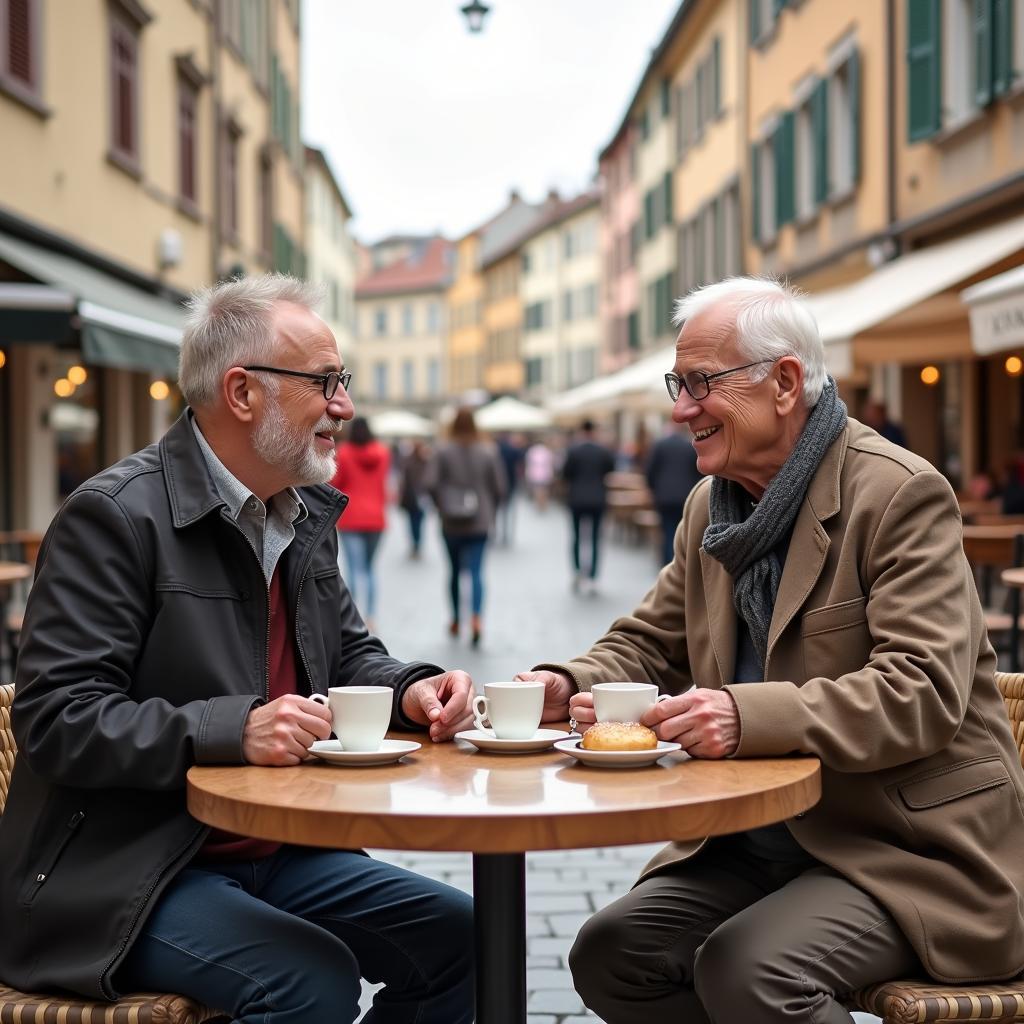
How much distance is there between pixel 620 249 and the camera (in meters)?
54.8

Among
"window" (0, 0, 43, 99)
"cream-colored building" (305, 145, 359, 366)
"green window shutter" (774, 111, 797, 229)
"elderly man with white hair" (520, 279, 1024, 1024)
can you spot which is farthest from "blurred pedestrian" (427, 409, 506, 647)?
"cream-colored building" (305, 145, 359, 366)

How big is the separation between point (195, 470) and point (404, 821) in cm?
103

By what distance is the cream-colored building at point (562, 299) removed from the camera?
66.8m

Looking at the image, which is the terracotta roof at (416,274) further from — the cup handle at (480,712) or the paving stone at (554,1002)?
the cup handle at (480,712)

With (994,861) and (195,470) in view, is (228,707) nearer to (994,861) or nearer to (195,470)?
(195,470)

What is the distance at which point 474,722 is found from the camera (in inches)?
128

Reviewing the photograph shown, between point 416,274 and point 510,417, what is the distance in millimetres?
68683

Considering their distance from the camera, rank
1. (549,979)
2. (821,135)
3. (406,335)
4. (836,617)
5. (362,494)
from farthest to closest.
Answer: (406,335), (821,135), (362,494), (549,979), (836,617)

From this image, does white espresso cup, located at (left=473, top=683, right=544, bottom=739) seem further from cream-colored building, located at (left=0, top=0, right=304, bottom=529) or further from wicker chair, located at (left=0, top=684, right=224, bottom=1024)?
cream-colored building, located at (left=0, top=0, right=304, bottom=529)

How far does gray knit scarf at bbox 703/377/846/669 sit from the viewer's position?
124 inches

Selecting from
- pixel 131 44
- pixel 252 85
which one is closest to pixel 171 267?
pixel 131 44

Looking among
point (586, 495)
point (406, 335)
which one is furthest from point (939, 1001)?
point (406, 335)

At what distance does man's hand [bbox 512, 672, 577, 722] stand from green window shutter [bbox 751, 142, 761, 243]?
24.6 metres

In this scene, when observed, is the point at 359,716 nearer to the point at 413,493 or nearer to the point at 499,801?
the point at 499,801
